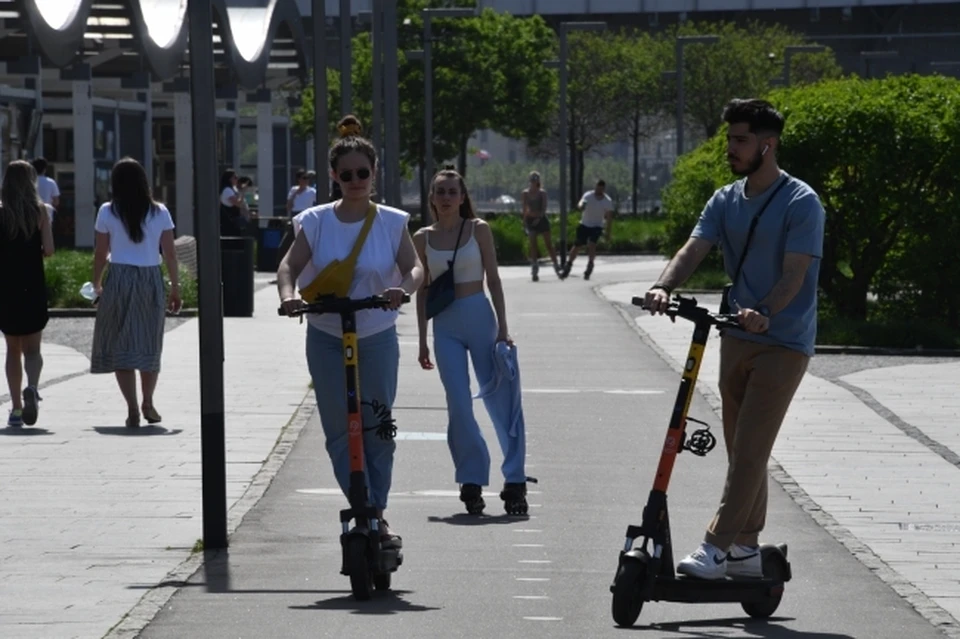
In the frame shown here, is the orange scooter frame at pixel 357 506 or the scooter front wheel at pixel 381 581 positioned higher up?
the orange scooter frame at pixel 357 506

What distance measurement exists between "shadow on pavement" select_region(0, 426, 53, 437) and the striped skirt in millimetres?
524

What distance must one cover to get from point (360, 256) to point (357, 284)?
10cm

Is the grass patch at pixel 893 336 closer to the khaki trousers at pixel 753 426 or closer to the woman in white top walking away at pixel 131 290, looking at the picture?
the woman in white top walking away at pixel 131 290

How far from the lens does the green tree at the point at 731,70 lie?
63938 millimetres

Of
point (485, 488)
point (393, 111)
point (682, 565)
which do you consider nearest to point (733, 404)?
point (682, 565)

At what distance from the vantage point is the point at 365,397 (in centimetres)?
798

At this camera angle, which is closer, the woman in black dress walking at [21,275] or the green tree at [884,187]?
the woman in black dress walking at [21,275]

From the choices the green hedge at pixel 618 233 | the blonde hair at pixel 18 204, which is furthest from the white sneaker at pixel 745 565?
the green hedge at pixel 618 233

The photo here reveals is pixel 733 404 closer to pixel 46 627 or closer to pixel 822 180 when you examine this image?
pixel 46 627

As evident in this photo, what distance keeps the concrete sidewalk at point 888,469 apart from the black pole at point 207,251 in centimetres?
263

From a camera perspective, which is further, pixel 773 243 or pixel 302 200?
pixel 302 200

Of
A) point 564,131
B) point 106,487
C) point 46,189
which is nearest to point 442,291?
point 106,487

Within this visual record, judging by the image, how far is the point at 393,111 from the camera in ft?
95.0

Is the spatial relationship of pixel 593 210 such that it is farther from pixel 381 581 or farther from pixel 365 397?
pixel 381 581
